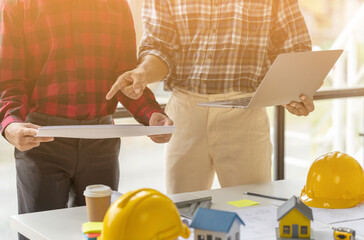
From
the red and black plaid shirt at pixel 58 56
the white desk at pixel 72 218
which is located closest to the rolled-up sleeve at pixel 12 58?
the red and black plaid shirt at pixel 58 56

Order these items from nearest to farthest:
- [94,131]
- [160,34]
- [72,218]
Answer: [94,131]
[72,218]
[160,34]

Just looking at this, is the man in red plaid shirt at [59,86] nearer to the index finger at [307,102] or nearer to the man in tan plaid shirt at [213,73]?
the man in tan plaid shirt at [213,73]

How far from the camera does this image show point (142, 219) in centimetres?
99

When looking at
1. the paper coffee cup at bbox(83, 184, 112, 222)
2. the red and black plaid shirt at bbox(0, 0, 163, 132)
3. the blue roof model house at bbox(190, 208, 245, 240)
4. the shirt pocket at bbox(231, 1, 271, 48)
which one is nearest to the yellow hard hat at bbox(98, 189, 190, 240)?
the blue roof model house at bbox(190, 208, 245, 240)

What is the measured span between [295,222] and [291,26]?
3.21 ft

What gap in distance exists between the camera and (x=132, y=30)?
1802 millimetres

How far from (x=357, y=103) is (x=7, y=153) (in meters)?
2.86

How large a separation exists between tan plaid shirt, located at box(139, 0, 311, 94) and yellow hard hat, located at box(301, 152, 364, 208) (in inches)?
19.9

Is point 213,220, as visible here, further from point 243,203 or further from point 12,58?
point 12,58

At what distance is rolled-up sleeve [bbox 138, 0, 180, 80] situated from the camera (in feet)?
6.15

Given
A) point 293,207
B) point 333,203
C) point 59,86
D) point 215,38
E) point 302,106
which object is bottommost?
point 333,203

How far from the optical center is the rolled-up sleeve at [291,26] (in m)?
1.92

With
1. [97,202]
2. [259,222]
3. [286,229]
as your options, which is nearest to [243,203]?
[259,222]

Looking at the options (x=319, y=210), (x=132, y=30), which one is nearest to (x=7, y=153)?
(x=132, y=30)
